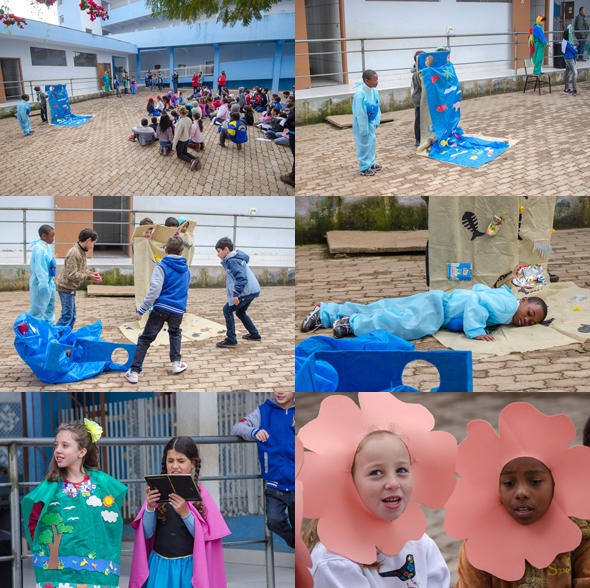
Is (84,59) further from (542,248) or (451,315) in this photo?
(542,248)

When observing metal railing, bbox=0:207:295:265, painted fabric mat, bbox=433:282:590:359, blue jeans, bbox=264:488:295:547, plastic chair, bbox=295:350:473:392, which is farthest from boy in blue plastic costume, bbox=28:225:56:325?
painted fabric mat, bbox=433:282:590:359

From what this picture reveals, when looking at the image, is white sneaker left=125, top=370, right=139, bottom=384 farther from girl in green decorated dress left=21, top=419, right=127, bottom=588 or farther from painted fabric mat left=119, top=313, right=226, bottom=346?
girl in green decorated dress left=21, top=419, right=127, bottom=588

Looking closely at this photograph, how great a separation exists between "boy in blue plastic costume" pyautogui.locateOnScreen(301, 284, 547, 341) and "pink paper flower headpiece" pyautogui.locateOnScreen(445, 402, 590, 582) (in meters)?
2.42

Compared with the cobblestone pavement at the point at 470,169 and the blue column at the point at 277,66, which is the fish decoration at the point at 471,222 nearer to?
the cobblestone pavement at the point at 470,169

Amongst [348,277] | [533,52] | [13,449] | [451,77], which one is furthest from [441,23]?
[13,449]

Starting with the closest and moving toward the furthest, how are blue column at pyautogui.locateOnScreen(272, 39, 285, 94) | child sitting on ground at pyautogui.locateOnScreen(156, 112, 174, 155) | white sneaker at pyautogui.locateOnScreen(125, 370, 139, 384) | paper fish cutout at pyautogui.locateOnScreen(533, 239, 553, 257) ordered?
blue column at pyautogui.locateOnScreen(272, 39, 285, 94) < white sneaker at pyautogui.locateOnScreen(125, 370, 139, 384) < child sitting on ground at pyautogui.locateOnScreen(156, 112, 174, 155) < paper fish cutout at pyautogui.locateOnScreen(533, 239, 553, 257)

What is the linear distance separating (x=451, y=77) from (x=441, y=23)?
3231 mm

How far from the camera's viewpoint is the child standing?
484 centimetres

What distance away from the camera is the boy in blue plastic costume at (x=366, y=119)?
6074 millimetres

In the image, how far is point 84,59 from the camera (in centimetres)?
426

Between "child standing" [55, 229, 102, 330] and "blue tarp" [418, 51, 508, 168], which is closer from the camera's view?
"child standing" [55, 229, 102, 330]

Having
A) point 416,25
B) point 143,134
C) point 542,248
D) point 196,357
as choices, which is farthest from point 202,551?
point 416,25

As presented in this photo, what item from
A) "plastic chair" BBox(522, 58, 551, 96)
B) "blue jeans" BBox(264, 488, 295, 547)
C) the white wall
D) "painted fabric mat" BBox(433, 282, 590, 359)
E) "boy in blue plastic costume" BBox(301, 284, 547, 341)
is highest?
the white wall

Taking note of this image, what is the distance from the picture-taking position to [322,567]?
6.71ft
